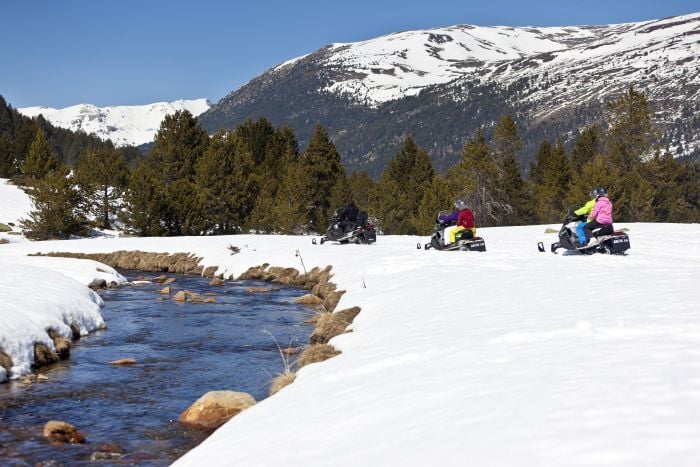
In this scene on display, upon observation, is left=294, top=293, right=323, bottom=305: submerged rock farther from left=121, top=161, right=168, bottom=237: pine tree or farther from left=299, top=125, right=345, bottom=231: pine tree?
left=299, top=125, right=345, bottom=231: pine tree

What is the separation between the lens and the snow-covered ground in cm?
422

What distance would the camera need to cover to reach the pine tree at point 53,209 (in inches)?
1849

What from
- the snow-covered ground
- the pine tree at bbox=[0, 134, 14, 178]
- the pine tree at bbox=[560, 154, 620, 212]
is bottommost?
the snow-covered ground

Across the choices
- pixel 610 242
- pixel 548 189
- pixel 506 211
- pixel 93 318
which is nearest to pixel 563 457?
pixel 93 318

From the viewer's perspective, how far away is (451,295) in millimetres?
12461

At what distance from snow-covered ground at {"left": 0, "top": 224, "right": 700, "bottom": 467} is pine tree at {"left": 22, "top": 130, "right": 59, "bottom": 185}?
52300 millimetres

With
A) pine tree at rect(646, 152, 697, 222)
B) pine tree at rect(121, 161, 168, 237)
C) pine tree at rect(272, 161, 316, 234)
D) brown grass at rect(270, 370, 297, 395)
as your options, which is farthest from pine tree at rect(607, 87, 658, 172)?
brown grass at rect(270, 370, 297, 395)

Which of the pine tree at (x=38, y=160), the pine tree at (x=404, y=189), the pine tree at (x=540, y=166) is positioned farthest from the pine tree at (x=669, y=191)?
the pine tree at (x=38, y=160)

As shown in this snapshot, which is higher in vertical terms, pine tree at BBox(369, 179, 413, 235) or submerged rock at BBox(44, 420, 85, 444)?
pine tree at BBox(369, 179, 413, 235)

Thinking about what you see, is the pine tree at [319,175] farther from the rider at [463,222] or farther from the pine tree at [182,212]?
the rider at [463,222]

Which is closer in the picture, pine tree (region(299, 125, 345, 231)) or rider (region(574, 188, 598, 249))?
rider (region(574, 188, 598, 249))

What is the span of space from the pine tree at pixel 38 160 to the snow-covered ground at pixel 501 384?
172 feet

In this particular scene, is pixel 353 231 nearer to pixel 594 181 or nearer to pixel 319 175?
pixel 594 181

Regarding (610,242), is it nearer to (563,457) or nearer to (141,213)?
(563,457)
